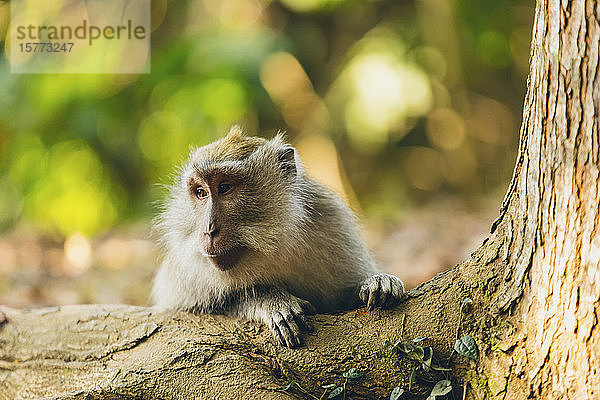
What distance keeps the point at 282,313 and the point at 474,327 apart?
0.97 m

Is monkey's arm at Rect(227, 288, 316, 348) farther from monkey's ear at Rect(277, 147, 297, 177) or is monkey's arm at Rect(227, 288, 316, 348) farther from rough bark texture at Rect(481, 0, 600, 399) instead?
rough bark texture at Rect(481, 0, 600, 399)

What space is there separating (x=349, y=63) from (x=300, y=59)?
1.13 meters

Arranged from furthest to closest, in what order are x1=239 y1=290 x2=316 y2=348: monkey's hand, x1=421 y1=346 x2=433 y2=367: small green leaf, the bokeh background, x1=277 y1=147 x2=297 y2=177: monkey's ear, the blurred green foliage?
the blurred green foliage < the bokeh background < x1=277 y1=147 x2=297 y2=177: monkey's ear < x1=239 y1=290 x2=316 y2=348: monkey's hand < x1=421 y1=346 x2=433 y2=367: small green leaf

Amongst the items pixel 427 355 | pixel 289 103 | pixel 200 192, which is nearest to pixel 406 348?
pixel 427 355

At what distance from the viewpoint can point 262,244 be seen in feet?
12.0

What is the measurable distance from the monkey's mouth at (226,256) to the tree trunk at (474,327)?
313 mm

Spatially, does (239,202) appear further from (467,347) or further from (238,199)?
(467,347)

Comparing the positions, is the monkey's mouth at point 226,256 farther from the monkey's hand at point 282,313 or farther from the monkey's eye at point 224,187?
the monkey's eye at point 224,187

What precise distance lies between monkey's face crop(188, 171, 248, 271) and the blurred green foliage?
402 cm

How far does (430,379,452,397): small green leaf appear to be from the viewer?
3.03 meters

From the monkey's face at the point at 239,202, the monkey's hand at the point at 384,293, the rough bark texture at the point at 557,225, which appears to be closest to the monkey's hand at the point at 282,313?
the monkey's face at the point at 239,202

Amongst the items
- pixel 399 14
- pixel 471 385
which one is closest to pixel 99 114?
pixel 399 14

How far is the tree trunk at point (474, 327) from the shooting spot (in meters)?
2.46

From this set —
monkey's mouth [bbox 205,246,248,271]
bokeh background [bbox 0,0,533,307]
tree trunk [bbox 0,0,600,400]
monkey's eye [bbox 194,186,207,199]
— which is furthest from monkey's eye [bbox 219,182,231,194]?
bokeh background [bbox 0,0,533,307]
